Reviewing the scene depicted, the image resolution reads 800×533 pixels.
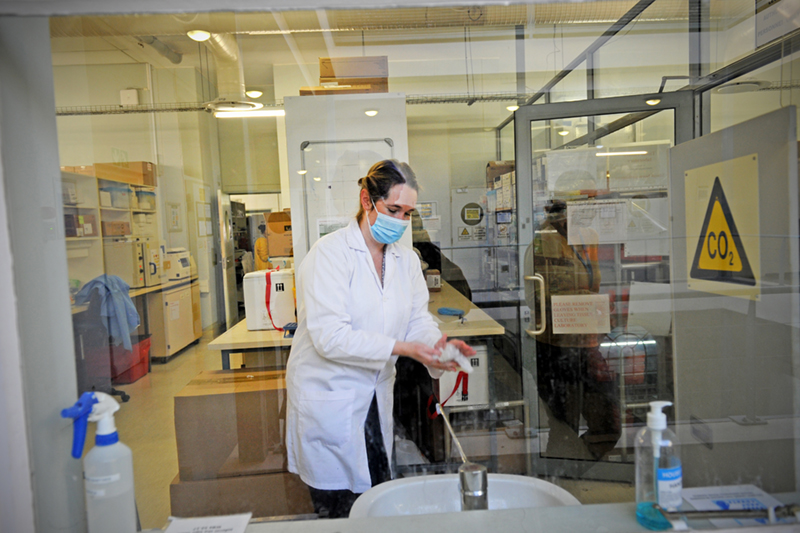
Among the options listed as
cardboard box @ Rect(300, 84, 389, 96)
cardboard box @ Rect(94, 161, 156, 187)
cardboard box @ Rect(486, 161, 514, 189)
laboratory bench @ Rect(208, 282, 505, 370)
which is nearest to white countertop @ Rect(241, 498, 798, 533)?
laboratory bench @ Rect(208, 282, 505, 370)

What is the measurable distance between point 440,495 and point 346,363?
1.77ft

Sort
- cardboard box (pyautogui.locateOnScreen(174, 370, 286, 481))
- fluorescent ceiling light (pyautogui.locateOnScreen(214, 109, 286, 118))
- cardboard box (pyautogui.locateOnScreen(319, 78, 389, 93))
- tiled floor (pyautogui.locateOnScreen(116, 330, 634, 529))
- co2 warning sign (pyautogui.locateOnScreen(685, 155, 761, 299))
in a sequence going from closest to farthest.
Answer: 1. tiled floor (pyautogui.locateOnScreen(116, 330, 634, 529))
2. co2 warning sign (pyautogui.locateOnScreen(685, 155, 761, 299))
3. cardboard box (pyautogui.locateOnScreen(174, 370, 286, 481))
4. cardboard box (pyautogui.locateOnScreen(319, 78, 389, 93))
5. fluorescent ceiling light (pyautogui.locateOnScreen(214, 109, 286, 118))

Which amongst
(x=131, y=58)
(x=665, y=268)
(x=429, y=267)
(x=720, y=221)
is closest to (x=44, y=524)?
(x=720, y=221)

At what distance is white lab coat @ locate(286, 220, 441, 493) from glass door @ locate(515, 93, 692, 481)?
1.19 m

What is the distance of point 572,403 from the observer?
8.58 ft

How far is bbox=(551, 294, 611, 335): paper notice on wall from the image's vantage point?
98.6 inches

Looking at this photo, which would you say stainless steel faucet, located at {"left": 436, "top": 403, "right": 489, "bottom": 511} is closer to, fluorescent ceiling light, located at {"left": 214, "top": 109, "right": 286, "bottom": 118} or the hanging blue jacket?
the hanging blue jacket

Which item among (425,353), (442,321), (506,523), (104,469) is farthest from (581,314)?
(104,469)

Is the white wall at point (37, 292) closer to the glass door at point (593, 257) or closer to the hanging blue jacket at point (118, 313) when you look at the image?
the glass door at point (593, 257)

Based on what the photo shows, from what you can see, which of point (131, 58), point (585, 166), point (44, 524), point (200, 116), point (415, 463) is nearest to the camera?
point (44, 524)

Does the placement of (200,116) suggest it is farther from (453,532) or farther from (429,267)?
(453,532)

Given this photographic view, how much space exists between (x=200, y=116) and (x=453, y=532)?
5707 mm

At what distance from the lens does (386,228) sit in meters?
1.44

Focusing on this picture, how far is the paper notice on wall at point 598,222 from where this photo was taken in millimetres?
2449
